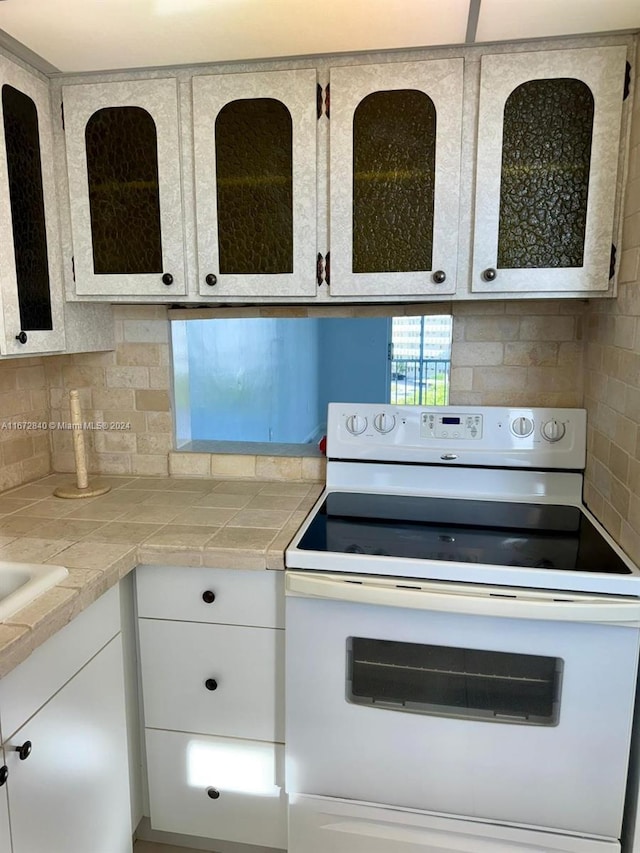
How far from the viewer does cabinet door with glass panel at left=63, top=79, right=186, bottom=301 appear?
1627 mm

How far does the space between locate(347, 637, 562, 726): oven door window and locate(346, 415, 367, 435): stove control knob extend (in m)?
0.69

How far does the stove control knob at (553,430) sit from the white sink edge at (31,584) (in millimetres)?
1380

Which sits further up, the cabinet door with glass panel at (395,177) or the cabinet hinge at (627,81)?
the cabinet hinge at (627,81)

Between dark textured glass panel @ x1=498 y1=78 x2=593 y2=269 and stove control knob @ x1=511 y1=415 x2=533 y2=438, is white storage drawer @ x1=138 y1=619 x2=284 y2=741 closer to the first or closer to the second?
stove control knob @ x1=511 y1=415 x2=533 y2=438

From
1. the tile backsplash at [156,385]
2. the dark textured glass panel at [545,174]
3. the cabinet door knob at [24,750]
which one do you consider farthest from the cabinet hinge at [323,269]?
the cabinet door knob at [24,750]

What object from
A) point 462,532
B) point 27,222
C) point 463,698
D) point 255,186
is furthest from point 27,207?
point 463,698

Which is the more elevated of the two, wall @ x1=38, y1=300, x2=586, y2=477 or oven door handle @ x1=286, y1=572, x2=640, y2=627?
wall @ x1=38, y1=300, x2=586, y2=477

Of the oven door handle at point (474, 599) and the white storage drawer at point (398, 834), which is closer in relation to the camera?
the oven door handle at point (474, 599)

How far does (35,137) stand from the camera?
5.32 ft

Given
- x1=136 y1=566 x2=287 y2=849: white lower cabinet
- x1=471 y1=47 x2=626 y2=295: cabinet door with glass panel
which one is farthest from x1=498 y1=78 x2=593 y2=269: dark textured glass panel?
x1=136 y1=566 x2=287 y2=849: white lower cabinet

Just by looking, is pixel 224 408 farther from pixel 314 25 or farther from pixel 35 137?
pixel 314 25

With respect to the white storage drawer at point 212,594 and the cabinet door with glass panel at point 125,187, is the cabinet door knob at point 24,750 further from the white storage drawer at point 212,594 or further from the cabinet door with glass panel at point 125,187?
the cabinet door with glass panel at point 125,187

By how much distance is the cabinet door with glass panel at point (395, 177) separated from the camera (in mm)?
1504

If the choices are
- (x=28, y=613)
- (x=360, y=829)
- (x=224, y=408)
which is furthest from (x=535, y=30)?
(x=224, y=408)
